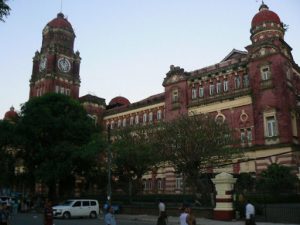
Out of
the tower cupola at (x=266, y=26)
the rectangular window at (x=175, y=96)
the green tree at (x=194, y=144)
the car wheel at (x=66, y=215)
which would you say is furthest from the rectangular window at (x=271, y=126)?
the car wheel at (x=66, y=215)

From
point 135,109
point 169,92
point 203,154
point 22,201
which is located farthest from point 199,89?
point 22,201

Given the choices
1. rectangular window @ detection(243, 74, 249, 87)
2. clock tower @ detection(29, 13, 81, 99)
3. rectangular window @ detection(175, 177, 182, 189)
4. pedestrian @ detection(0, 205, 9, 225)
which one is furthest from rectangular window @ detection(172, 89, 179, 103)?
pedestrian @ detection(0, 205, 9, 225)

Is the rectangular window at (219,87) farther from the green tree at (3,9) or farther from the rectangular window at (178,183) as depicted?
the green tree at (3,9)

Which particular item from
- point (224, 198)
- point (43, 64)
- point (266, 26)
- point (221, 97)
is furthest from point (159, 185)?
point (43, 64)

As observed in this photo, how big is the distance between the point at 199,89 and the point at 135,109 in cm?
1272

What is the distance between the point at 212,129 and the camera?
32.4 metres

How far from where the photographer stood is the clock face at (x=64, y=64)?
6340 cm

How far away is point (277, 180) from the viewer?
33031 mm

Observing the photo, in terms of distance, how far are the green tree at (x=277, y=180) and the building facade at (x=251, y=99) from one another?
5.77ft

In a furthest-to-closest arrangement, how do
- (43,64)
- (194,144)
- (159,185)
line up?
(43,64) < (159,185) < (194,144)

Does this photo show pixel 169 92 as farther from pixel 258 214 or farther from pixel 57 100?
pixel 258 214

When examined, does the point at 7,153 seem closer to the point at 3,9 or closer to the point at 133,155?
the point at 133,155

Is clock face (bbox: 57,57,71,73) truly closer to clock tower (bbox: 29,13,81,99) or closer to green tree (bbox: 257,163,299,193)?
clock tower (bbox: 29,13,81,99)

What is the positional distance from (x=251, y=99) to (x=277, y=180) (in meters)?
11.0
